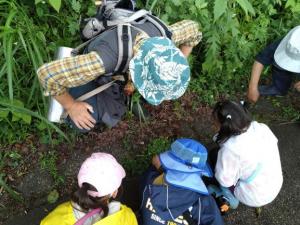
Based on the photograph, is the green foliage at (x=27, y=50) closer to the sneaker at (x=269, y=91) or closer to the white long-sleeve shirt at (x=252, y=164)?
the white long-sleeve shirt at (x=252, y=164)

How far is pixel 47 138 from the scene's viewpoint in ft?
9.22

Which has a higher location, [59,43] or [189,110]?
[59,43]

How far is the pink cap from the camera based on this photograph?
197 cm

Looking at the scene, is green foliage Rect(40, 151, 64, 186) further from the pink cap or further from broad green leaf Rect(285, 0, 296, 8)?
broad green leaf Rect(285, 0, 296, 8)

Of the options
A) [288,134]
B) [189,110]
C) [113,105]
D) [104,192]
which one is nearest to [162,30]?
[113,105]

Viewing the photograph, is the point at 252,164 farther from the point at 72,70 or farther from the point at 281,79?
the point at 72,70

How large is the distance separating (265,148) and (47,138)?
160 centimetres

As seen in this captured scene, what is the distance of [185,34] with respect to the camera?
2.31m

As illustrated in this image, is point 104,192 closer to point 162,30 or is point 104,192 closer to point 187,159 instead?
point 187,159

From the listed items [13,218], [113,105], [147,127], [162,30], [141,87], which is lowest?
[13,218]

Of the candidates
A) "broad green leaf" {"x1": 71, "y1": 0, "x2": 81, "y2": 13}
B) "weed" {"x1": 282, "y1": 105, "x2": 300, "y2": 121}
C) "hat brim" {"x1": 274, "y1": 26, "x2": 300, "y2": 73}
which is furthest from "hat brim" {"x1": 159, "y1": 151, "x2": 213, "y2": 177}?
"weed" {"x1": 282, "y1": 105, "x2": 300, "y2": 121}

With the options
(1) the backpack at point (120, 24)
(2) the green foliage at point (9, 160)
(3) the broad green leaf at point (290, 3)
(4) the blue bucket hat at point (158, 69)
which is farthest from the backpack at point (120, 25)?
(3) the broad green leaf at point (290, 3)

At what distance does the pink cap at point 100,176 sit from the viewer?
1975 millimetres

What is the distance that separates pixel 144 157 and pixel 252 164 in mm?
919
